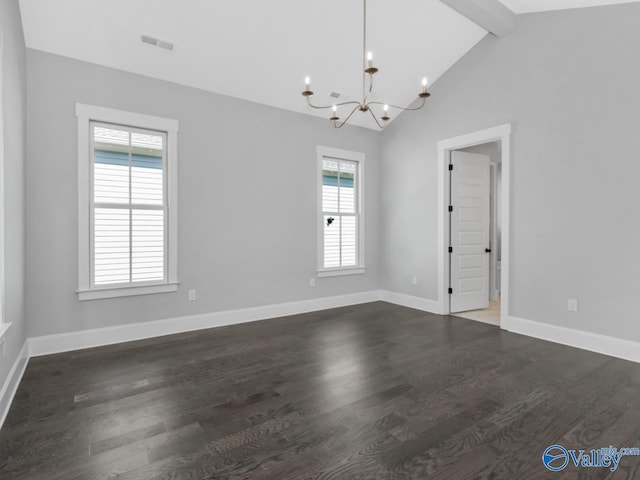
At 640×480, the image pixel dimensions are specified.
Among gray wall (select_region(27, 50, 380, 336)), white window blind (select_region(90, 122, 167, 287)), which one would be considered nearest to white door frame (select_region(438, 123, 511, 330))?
gray wall (select_region(27, 50, 380, 336))

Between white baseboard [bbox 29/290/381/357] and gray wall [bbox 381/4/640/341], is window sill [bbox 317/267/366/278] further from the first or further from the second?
gray wall [bbox 381/4/640/341]

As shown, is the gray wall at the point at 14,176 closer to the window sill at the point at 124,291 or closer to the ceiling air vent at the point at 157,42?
A: the window sill at the point at 124,291

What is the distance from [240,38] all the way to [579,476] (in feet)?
14.6

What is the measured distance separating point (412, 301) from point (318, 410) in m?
3.45

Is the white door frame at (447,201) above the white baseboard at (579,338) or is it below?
above

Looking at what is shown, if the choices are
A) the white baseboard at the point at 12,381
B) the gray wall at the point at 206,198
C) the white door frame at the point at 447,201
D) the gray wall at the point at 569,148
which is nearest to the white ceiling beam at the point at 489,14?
the gray wall at the point at 569,148

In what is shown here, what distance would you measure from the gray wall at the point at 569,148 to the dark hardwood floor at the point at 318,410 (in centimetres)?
61

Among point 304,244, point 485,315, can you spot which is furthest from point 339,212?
point 485,315

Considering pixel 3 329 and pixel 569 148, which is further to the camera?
pixel 569 148

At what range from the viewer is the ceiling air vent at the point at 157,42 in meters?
3.50

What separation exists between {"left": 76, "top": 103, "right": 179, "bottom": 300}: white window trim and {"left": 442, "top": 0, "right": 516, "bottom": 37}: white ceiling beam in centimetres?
333

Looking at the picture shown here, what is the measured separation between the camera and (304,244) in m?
5.19

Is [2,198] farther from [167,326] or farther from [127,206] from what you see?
[167,326]

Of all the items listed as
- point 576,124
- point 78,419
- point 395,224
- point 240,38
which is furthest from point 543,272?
point 78,419
